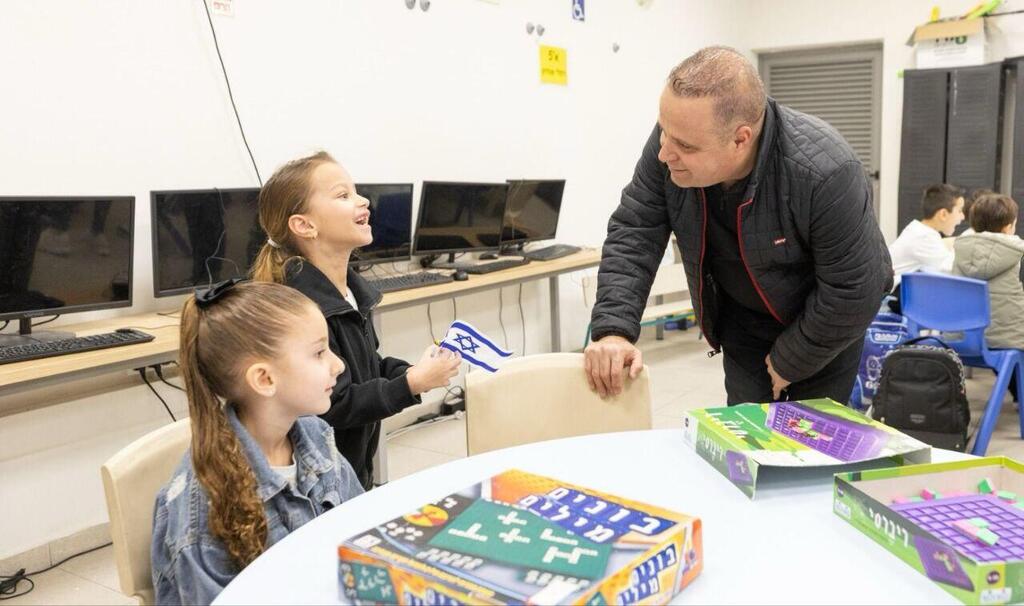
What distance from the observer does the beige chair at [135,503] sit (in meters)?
1.33

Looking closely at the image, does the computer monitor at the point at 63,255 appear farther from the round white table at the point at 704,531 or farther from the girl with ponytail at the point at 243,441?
the round white table at the point at 704,531

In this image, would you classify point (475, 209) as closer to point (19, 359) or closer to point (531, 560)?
point (19, 359)

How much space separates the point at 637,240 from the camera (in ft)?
6.70

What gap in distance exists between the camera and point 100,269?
109 inches

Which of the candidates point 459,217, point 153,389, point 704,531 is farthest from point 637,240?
point 459,217

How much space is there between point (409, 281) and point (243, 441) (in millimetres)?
2400

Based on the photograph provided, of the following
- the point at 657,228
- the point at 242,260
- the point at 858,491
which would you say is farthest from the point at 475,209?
the point at 858,491

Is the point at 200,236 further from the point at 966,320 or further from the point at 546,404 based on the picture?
the point at 966,320

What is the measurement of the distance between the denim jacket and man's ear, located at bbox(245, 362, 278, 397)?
0.06m

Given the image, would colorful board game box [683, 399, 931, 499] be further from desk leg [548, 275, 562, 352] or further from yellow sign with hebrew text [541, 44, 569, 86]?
yellow sign with hebrew text [541, 44, 569, 86]

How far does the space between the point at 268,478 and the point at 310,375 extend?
18 cm

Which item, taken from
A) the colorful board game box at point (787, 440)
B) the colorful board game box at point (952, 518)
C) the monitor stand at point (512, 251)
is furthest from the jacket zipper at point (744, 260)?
the monitor stand at point (512, 251)

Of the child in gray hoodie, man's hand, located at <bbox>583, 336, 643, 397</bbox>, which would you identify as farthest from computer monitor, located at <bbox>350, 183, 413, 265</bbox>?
the child in gray hoodie

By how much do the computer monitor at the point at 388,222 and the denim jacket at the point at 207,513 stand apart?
7.66 feet
